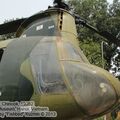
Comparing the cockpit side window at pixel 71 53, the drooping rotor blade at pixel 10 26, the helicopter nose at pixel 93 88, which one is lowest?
the helicopter nose at pixel 93 88

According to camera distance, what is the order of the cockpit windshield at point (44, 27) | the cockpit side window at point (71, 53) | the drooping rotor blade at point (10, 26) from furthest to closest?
the drooping rotor blade at point (10, 26), the cockpit windshield at point (44, 27), the cockpit side window at point (71, 53)

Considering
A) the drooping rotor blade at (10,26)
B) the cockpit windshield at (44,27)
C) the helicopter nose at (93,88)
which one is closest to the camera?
the helicopter nose at (93,88)

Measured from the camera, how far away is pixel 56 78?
23.1 feet

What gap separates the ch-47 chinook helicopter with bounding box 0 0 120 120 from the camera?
22.3 feet

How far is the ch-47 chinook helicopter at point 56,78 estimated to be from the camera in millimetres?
6801

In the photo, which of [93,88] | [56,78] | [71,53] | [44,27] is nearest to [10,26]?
[44,27]

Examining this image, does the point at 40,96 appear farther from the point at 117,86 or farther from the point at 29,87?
the point at 117,86

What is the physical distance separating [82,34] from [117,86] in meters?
33.0

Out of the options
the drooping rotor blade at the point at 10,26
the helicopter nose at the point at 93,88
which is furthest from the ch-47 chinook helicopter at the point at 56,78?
the drooping rotor blade at the point at 10,26

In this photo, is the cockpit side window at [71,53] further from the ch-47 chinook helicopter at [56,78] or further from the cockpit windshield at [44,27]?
the cockpit windshield at [44,27]

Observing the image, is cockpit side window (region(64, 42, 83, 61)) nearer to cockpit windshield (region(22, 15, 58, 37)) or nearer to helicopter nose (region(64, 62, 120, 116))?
helicopter nose (region(64, 62, 120, 116))

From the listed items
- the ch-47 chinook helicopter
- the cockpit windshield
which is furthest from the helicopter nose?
the cockpit windshield

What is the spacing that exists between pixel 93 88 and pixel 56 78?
0.67 meters

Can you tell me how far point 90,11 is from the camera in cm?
4412
